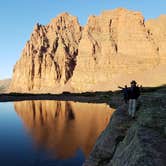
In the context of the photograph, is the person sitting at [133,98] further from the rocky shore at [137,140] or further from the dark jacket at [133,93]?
the rocky shore at [137,140]

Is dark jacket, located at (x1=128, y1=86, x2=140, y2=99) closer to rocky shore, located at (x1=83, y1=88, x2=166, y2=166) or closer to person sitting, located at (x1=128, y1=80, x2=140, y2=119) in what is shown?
person sitting, located at (x1=128, y1=80, x2=140, y2=119)

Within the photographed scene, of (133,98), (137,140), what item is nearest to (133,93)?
(133,98)

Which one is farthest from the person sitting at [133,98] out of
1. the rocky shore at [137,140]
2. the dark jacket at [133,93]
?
the rocky shore at [137,140]

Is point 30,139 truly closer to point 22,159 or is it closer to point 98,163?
point 22,159

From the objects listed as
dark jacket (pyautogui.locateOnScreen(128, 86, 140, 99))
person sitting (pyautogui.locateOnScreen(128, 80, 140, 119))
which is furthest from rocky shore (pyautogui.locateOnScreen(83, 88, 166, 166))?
dark jacket (pyautogui.locateOnScreen(128, 86, 140, 99))

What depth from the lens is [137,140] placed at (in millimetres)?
13406

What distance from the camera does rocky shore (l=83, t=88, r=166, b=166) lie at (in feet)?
38.8

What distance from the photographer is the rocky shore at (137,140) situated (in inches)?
465

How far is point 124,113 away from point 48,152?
1169 cm

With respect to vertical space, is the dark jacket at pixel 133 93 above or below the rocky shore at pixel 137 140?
above

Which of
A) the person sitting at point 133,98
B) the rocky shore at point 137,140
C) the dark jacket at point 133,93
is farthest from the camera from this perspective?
the dark jacket at point 133,93

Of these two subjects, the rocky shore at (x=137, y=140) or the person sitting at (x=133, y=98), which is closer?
the rocky shore at (x=137, y=140)

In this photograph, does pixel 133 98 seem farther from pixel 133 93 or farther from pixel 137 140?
pixel 137 140

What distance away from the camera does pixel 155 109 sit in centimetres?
1839
